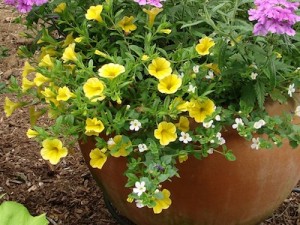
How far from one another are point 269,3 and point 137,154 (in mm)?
594

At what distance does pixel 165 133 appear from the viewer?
5.89ft

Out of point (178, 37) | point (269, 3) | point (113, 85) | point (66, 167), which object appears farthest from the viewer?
point (66, 167)

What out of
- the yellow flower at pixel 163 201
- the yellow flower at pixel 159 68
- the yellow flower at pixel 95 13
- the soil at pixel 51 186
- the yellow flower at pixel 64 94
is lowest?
the soil at pixel 51 186

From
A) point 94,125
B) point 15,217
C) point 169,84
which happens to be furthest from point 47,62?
point 15,217

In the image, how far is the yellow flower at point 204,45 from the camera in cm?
185

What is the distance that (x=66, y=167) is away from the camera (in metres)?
3.02

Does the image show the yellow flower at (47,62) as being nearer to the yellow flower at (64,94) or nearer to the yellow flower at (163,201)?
the yellow flower at (64,94)

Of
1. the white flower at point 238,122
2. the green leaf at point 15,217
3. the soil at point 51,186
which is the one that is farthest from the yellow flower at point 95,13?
the soil at point 51,186

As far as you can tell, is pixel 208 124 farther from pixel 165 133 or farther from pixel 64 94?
pixel 64 94

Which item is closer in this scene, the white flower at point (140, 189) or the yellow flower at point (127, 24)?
the white flower at point (140, 189)

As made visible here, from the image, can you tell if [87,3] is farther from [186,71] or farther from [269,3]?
[269,3]

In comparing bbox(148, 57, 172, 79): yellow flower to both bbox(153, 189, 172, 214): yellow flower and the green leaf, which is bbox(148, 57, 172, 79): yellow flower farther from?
the green leaf

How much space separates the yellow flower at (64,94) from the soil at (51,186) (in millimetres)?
930

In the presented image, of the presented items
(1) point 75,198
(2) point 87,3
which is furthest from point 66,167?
(2) point 87,3
